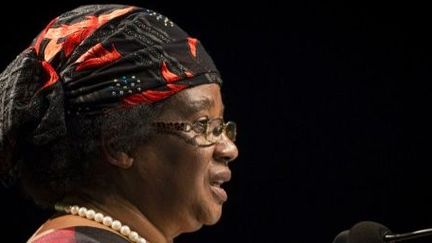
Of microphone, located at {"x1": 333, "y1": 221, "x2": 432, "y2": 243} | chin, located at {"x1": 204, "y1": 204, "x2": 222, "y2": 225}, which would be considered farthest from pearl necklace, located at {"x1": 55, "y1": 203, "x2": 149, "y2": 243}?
microphone, located at {"x1": 333, "y1": 221, "x2": 432, "y2": 243}

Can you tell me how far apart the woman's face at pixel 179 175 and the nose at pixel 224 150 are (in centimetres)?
1

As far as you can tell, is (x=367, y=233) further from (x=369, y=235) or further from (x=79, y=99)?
(x=79, y=99)

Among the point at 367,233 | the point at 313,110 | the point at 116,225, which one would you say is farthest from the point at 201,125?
the point at 313,110

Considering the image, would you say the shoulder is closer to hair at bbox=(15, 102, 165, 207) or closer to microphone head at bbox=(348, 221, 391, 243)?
hair at bbox=(15, 102, 165, 207)

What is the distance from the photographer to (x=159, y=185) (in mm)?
1534

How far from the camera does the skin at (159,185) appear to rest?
60.3 inches

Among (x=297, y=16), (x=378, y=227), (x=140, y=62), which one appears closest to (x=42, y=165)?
(x=140, y=62)

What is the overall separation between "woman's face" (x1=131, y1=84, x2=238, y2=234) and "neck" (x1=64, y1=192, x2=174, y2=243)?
0.01 meters

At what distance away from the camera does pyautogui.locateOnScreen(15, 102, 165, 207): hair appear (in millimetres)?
1508

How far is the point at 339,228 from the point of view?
2.67m

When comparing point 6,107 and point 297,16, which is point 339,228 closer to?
point 297,16

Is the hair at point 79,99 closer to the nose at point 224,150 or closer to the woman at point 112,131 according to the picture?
the woman at point 112,131

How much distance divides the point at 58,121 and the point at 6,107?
9 cm

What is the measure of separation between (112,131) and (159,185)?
13cm
